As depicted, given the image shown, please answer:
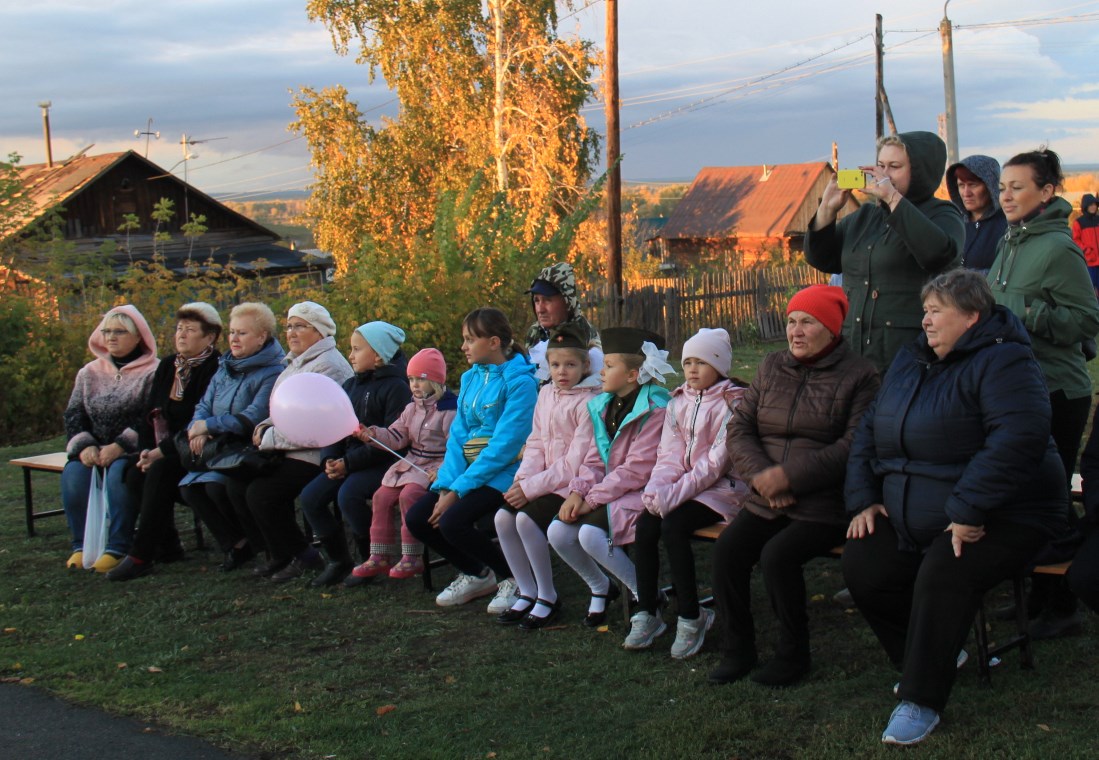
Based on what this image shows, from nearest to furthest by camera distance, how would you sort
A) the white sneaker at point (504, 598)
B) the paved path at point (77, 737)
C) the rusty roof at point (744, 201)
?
1. the paved path at point (77, 737)
2. the white sneaker at point (504, 598)
3. the rusty roof at point (744, 201)

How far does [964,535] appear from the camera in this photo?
12.4ft

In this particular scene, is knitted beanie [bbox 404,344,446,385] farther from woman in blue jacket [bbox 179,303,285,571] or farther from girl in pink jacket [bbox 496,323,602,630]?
woman in blue jacket [bbox 179,303,285,571]

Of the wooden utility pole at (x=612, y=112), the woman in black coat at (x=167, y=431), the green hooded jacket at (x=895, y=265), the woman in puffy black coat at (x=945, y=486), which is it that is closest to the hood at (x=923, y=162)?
the green hooded jacket at (x=895, y=265)

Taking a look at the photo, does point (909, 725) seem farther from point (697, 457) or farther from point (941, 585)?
point (697, 457)

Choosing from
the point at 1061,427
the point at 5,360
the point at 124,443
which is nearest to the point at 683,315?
the point at 5,360

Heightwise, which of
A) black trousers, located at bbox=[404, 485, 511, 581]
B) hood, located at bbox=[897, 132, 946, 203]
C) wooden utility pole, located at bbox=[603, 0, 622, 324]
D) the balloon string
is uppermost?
wooden utility pole, located at bbox=[603, 0, 622, 324]

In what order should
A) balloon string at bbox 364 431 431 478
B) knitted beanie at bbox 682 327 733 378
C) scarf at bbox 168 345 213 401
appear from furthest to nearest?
scarf at bbox 168 345 213 401
balloon string at bbox 364 431 431 478
knitted beanie at bbox 682 327 733 378

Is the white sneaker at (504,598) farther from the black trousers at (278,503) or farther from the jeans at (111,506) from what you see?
the jeans at (111,506)

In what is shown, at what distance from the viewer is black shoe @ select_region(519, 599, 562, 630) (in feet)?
17.4

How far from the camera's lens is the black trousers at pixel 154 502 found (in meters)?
6.74

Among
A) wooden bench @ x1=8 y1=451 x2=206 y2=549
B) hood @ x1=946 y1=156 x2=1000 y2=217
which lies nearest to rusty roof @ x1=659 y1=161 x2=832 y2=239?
wooden bench @ x1=8 y1=451 x2=206 y2=549

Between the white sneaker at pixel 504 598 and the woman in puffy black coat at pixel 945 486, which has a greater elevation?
the woman in puffy black coat at pixel 945 486

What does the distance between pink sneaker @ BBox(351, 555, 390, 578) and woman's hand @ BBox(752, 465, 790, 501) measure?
2675 millimetres

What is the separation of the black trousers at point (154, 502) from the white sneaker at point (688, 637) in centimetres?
367
